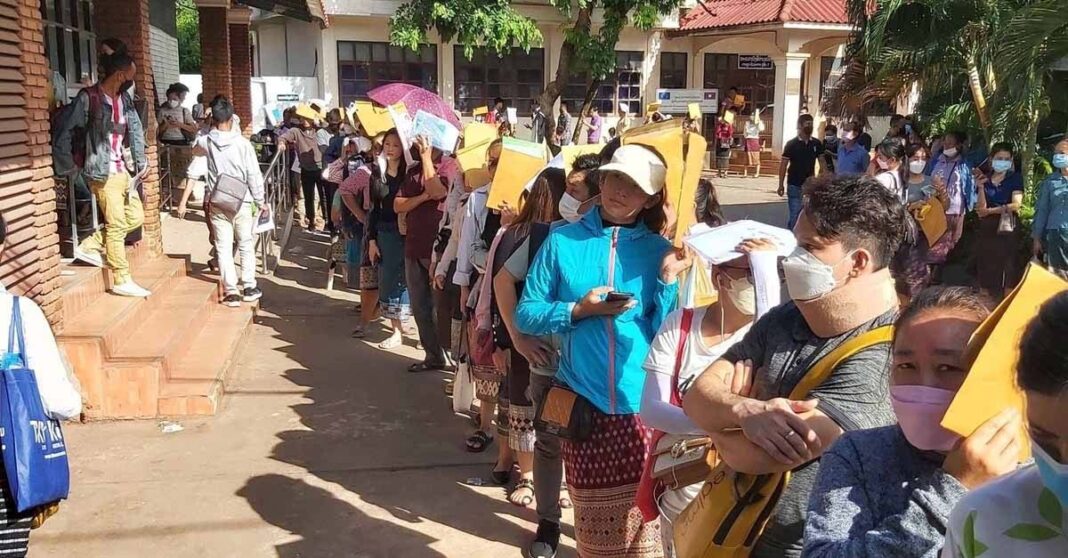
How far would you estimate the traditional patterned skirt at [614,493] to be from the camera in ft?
10.1

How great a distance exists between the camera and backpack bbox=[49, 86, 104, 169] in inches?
241

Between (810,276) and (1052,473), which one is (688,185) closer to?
(810,276)

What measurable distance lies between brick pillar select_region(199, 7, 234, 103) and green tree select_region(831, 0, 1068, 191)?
9130mm

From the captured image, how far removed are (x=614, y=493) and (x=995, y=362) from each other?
190 cm

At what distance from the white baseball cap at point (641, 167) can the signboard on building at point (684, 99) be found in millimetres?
20661

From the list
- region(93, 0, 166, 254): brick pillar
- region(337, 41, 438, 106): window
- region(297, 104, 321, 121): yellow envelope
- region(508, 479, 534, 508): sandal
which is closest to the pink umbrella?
region(93, 0, 166, 254): brick pillar

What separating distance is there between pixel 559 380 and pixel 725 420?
1.36 m

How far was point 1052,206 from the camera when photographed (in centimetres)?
725

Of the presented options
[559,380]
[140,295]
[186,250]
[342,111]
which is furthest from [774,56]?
[559,380]

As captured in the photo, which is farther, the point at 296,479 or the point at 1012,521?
the point at 296,479

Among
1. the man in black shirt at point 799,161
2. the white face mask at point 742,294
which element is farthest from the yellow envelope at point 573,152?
the man in black shirt at point 799,161

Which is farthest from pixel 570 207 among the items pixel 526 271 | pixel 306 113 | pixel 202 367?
pixel 306 113

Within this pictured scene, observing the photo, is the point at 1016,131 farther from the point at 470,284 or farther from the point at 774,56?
the point at 774,56

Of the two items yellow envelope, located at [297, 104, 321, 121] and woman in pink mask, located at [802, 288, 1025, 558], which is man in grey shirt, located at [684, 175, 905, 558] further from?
yellow envelope, located at [297, 104, 321, 121]
